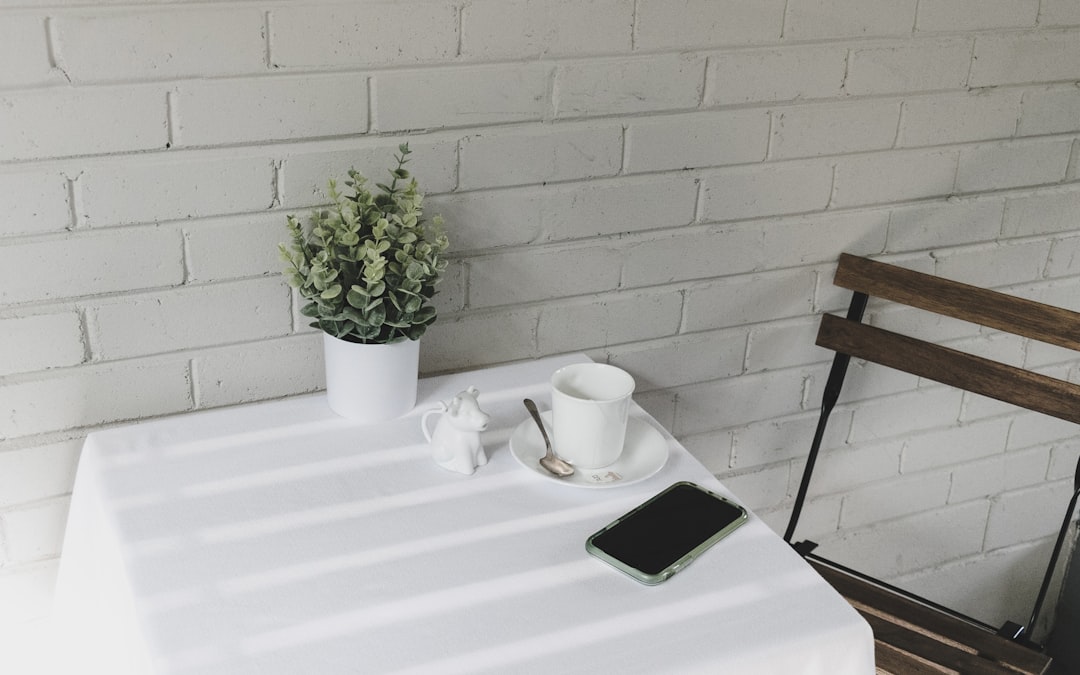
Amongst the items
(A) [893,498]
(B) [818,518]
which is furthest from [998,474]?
(B) [818,518]

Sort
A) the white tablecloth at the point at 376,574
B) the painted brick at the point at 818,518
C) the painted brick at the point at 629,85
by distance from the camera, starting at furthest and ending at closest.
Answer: the painted brick at the point at 818,518 → the painted brick at the point at 629,85 → the white tablecloth at the point at 376,574

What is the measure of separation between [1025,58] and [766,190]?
1.52 ft

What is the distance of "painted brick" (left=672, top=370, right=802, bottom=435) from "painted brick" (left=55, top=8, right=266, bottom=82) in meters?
0.78

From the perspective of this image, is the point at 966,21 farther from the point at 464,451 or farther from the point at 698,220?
the point at 464,451

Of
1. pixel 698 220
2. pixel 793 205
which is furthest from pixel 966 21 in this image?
pixel 698 220

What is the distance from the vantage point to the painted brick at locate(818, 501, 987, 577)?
183cm

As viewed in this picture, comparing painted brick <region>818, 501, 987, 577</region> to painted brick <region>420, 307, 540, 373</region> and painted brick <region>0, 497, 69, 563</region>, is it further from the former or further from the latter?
painted brick <region>0, 497, 69, 563</region>

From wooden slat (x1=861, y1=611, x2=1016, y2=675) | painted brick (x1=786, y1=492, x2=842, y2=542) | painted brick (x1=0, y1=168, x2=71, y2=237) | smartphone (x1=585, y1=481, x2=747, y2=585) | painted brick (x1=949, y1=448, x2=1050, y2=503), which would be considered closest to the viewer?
smartphone (x1=585, y1=481, x2=747, y2=585)

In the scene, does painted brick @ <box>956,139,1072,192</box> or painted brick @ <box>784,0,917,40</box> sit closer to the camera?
painted brick @ <box>784,0,917,40</box>

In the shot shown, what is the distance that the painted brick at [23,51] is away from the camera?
1021mm

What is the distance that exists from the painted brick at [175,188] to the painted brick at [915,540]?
1.14 meters

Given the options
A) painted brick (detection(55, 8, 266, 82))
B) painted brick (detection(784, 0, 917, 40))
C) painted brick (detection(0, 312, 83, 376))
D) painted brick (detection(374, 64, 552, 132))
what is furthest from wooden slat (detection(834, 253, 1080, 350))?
painted brick (detection(0, 312, 83, 376))

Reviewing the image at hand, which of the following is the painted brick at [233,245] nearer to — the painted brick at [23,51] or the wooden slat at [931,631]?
the painted brick at [23,51]

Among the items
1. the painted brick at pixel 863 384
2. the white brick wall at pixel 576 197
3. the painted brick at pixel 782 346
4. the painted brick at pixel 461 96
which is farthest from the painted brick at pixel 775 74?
the painted brick at pixel 863 384
